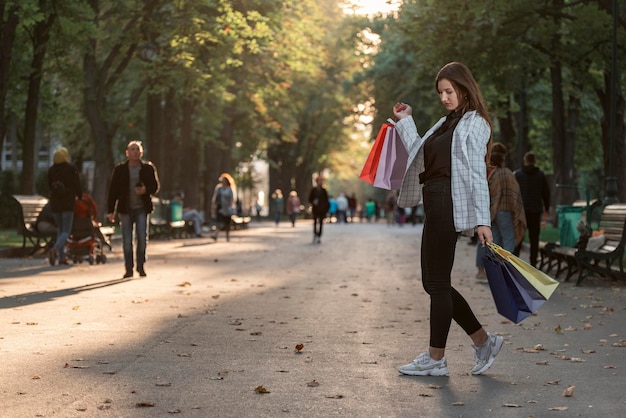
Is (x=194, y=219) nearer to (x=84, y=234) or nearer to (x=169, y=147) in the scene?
(x=169, y=147)

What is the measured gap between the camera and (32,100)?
2900cm

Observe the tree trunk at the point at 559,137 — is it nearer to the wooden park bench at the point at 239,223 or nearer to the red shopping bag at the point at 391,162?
the wooden park bench at the point at 239,223

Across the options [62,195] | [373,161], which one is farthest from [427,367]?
[62,195]

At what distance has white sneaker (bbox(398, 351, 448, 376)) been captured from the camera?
26.8 ft

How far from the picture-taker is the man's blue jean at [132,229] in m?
17.8

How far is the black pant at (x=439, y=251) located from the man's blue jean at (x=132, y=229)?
33.6 feet

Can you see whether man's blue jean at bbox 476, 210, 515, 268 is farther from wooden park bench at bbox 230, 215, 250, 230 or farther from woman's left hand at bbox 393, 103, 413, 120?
wooden park bench at bbox 230, 215, 250, 230

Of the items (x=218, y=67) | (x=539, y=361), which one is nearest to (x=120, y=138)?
(x=218, y=67)

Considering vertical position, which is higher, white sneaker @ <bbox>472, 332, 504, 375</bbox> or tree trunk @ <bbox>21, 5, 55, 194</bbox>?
tree trunk @ <bbox>21, 5, 55, 194</bbox>

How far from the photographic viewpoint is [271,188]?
79250 millimetres

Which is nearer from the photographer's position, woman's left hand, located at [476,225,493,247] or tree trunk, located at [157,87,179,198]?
woman's left hand, located at [476,225,493,247]

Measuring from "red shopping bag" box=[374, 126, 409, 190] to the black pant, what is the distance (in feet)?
1.89

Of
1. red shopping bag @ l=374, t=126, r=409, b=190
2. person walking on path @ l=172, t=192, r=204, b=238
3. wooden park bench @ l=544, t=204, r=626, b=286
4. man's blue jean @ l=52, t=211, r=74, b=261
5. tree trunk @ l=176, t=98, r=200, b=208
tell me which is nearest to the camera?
red shopping bag @ l=374, t=126, r=409, b=190

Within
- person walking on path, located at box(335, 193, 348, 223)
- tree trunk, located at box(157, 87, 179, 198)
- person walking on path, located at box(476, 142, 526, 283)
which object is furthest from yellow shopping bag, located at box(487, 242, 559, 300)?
person walking on path, located at box(335, 193, 348, 223)
